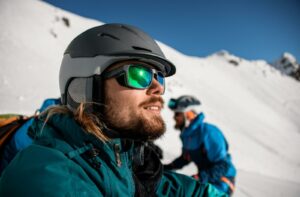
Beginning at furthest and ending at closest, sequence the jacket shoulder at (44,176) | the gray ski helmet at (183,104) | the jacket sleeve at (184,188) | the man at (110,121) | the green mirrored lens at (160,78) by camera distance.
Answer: the gray ski helmet at (183,104) → the green mirrored lens at (160,78) → the jacket sleeve at (184,188) → the man at (110,121) → the jacket shoulder at (44,176)

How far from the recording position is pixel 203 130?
12.0ft

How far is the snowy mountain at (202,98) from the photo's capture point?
8.92 meters

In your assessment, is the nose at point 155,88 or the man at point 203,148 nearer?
the nose at point 155,88

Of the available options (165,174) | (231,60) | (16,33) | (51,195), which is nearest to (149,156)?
(165,174)

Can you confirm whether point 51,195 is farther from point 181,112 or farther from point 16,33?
point 16,33

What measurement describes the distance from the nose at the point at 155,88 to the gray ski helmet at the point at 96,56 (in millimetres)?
188

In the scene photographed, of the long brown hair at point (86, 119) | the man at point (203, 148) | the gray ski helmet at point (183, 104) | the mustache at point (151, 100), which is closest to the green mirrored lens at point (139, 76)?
the mustache at point (151, 100)

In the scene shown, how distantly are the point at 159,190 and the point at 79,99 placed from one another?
3.46 ft

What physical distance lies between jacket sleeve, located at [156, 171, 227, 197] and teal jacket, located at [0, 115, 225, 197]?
19 cm

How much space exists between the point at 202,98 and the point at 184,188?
2503cm

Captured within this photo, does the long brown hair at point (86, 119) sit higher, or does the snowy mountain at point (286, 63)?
the snowy mountain at point (286, 63)

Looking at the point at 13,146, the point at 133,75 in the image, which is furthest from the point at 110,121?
the point at 13,146

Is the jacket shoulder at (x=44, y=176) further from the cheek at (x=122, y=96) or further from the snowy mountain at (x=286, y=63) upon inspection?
the snowy mountain at (x=286, y=63)

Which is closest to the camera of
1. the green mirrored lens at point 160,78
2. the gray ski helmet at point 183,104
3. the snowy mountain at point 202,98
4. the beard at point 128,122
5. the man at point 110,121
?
the man at point 110,121
